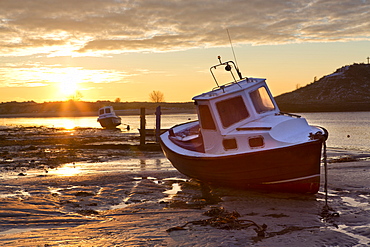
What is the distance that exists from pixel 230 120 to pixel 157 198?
315cm

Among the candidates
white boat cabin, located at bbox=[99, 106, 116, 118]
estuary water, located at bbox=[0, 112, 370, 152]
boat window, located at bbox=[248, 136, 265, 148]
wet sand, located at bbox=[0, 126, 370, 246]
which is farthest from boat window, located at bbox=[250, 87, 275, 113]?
white boat cabin, located at bbox=[99, 106, 116, 118]

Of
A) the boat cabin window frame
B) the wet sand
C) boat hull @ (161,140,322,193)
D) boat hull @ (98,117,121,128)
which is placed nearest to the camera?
the wet sand

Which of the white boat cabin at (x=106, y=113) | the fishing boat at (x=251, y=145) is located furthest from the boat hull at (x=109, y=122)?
the fishing boat at (x=251, y=145)

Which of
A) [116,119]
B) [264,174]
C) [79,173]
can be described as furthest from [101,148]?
[116,119]

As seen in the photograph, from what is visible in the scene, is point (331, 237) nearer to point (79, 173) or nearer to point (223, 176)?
point (223, 176)

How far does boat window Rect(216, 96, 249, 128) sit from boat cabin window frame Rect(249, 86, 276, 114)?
1.49 feet

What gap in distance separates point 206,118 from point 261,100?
186cm

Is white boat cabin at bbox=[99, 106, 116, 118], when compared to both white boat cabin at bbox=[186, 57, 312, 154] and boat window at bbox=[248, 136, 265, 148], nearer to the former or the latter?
white boat cabin at bbox=[186, 57, 312, 154]

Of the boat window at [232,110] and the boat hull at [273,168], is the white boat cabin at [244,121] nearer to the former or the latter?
the boat window at [232,110]

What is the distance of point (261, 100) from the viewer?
14.3 m

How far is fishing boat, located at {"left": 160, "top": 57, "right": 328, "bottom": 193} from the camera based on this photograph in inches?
481

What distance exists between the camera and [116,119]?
60750 millimetres

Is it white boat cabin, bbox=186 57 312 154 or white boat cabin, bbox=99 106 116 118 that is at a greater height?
white boat cabin, bbox=186 57 312 154

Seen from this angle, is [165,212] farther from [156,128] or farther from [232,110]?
[156,128]
